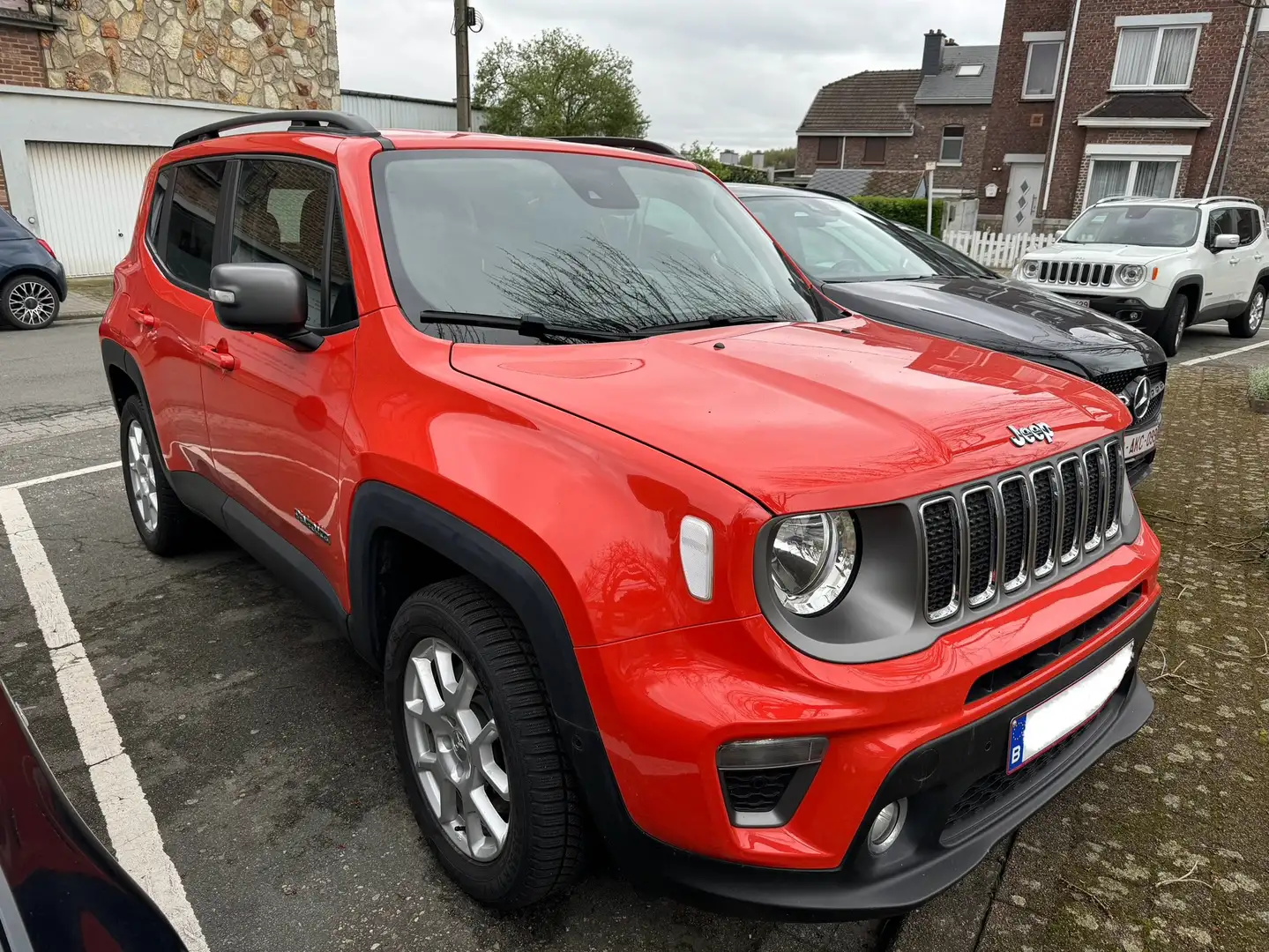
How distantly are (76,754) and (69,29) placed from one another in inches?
667

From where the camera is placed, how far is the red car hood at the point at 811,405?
1759 mm

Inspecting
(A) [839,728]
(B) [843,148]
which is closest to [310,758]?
(A) [839,728]

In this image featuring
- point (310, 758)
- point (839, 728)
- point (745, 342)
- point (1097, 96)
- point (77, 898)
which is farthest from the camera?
point (1097, 96)

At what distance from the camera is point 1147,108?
82.9 ft

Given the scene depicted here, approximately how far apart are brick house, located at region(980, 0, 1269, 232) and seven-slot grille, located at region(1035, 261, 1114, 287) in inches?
740

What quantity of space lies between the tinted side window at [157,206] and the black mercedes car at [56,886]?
3212mm

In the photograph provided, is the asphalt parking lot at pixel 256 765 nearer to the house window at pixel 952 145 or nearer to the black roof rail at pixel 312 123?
the black roof rail at pixel 312 123

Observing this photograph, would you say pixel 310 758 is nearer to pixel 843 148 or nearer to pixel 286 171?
pixel 286 171

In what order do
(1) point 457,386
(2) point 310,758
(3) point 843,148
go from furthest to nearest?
(3) point 843,148 → (2) point 310,758 → (1) point 457,386

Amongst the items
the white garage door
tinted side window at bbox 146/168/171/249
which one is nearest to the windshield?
tinted side window at bbox 146/168/171/249

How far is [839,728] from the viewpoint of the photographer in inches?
65.0

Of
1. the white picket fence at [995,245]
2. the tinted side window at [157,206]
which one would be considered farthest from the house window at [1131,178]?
the tinted side window at [157,206]

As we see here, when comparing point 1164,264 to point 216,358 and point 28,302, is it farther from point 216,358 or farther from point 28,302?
point 28,302

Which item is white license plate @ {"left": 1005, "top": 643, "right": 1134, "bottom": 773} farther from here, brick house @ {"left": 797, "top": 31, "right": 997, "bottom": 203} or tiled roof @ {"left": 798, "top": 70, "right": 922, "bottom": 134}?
tiled roof @ {"left": 798, "top": 70, "right": 922, "bottom": 134}
